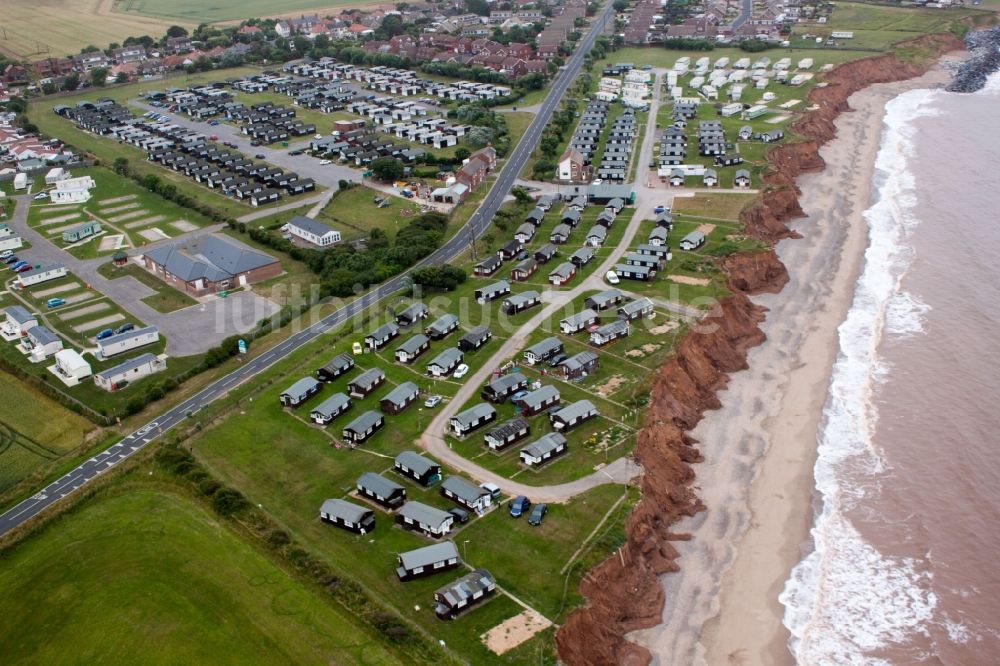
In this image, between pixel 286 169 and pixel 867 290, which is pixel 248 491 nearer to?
pixel 867 290

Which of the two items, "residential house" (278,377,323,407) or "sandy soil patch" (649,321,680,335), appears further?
"sandy soil patch" (649,321,680,335)

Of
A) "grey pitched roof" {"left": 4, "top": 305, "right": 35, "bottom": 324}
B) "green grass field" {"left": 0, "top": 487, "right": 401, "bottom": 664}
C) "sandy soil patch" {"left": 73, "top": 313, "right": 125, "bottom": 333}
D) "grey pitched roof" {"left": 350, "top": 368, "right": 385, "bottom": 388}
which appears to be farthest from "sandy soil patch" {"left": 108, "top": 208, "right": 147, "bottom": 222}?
"green grass field" {"left": 0, "top": 487, "right": 401, "bottom": 664}

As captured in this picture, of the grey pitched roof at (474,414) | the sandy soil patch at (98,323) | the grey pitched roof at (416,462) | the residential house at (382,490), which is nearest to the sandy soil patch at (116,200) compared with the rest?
the sandy soil patch at (98,323)

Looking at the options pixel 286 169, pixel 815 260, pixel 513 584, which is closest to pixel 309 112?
pixel 286 169

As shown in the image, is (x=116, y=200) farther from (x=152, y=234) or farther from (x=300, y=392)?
(x=300, y=392)

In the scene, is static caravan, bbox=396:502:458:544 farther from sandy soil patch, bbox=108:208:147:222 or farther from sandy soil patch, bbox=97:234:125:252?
sandy soil patch, bbox=108:208:147:222

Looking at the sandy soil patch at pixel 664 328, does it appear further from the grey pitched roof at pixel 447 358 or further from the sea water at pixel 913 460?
the grey pitched roof at pixel 447 358
